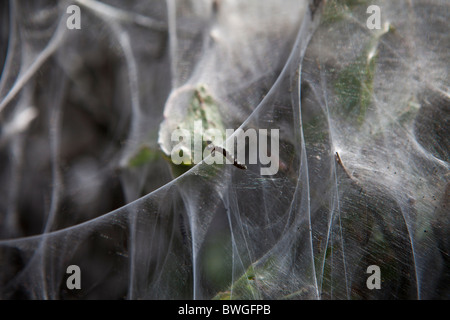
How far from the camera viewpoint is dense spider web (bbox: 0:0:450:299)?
1390 mm

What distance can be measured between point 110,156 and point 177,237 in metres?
0.62

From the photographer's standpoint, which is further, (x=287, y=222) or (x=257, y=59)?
(x=257, y=59)

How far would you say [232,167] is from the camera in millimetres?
1464

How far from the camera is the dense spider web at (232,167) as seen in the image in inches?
54.7

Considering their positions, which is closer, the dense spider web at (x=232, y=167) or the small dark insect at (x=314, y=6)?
the dense spider web at (x=232, y=167)

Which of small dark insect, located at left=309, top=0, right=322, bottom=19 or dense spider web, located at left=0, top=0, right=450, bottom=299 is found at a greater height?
small dark insect, located at left=309, top=0, right=322, bottom=19

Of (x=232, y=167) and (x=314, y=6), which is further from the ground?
(x=314, y=6)

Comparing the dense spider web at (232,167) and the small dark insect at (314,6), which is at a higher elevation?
the small dark insect at (314,6)

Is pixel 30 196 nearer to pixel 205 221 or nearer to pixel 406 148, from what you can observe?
pixel 205 221

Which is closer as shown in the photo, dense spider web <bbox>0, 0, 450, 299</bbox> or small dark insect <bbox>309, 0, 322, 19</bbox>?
dense spider web <bbox>0, 0, 450, 299</bbox>

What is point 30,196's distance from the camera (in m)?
1.88

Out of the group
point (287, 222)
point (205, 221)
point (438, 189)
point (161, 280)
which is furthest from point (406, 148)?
point (161, 280)
